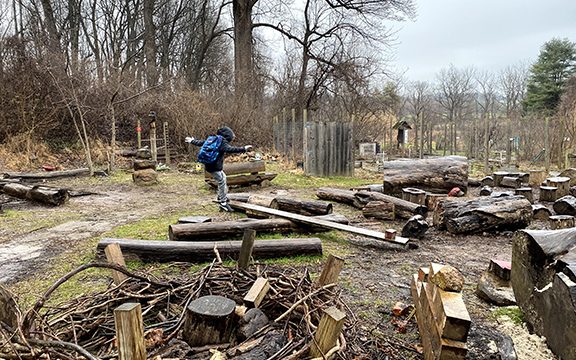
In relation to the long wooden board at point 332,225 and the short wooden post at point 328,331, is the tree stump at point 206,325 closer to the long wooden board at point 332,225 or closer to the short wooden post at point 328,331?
the short wooden post at point 328,331


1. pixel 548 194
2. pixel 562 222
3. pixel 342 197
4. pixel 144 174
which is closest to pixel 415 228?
pixel 562 222

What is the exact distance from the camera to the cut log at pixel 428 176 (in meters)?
9.09

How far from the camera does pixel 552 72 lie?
27750 mm

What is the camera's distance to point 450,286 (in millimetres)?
2467

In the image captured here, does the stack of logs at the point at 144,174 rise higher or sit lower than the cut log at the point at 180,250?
higher

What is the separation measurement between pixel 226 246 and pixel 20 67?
13238mm

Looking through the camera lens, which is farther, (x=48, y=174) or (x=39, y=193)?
(x=48, y=174)

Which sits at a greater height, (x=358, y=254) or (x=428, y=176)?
(x=428, y=176)

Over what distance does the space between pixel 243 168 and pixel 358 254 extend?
226 inches

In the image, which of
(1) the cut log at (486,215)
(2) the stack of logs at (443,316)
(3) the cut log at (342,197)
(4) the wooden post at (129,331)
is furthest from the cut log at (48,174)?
(2) the stack of logs at (443,316)

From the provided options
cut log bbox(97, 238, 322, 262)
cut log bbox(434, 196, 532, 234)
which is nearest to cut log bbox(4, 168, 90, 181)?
cut log bbox(97, 238, 322, 262)

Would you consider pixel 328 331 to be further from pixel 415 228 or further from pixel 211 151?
pixel 211 151

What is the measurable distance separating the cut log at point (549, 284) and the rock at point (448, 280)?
2.04ft

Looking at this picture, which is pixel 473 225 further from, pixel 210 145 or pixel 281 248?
pixel 210 145
